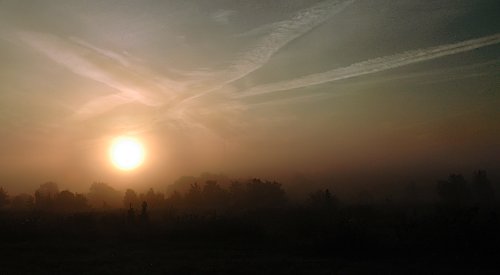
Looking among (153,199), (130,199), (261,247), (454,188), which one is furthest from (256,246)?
(454,188)

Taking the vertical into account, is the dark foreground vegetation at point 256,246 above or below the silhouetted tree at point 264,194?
below

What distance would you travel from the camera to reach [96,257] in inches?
932

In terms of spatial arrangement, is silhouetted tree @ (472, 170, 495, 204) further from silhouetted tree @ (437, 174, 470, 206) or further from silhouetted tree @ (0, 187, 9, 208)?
silhouetted tree @ (0, 187, 9, 208)

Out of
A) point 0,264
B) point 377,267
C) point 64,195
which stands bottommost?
point 377,267

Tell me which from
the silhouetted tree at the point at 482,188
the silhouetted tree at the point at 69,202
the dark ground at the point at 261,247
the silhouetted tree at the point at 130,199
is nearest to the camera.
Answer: the dark ground at the point at 261,247

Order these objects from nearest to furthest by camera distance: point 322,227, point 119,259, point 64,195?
point 119,259
point 322,227
point 64,195

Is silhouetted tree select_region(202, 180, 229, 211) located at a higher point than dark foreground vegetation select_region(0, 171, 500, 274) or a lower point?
higher

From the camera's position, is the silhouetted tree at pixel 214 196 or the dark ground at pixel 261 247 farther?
the silhouetted tree at pixel 214 196

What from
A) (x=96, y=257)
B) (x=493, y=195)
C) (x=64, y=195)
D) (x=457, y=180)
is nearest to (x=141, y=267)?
(x=96, y=257)

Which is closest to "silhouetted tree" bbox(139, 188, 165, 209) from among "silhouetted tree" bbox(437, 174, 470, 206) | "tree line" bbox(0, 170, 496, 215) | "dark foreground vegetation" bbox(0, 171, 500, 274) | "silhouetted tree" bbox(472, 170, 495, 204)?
"tree line" bbox(0, 170, 496, 215)

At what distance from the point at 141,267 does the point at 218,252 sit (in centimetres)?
615

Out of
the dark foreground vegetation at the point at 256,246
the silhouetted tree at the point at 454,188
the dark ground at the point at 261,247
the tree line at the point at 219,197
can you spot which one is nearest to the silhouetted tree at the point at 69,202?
the tree line at the point at 219,197

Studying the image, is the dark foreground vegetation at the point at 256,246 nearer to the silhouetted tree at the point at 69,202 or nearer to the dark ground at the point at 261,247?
the dark ground at the point at 261,247

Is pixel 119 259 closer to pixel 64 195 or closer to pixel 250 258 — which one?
pixel 250 258
